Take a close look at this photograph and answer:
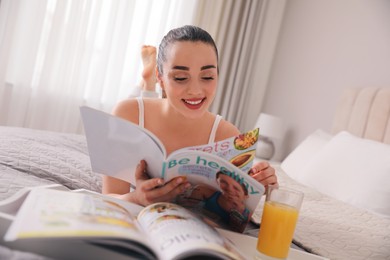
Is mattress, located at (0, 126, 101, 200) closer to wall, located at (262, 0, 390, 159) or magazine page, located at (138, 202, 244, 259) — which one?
magazine page, located at (138, 202, 244, 259)

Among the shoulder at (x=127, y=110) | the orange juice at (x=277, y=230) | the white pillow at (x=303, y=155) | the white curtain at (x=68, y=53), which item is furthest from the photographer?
the white curtain at (x=68, y=53)

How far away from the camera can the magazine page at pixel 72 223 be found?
1.85 ft

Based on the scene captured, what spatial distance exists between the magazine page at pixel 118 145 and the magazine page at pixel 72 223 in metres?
0.22

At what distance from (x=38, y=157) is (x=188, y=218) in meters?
0.94

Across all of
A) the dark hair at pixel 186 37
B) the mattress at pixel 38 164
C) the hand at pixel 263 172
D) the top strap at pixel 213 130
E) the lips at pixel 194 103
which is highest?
the dark hair at pixel 186 37

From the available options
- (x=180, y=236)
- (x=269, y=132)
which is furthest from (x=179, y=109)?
(x=269, y=132)

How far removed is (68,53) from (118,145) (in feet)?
8.94

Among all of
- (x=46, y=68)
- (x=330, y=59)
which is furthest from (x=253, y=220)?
(x=46, y=68)

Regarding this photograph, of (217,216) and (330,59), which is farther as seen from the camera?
(330,59)

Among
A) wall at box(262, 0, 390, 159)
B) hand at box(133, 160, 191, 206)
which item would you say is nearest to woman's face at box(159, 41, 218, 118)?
hand at box(133, 160, 191, 206)

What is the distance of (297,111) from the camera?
12.3 ft

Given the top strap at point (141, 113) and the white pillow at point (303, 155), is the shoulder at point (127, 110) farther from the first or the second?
the white pillow at point (303, 155)

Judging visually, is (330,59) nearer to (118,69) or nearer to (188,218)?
(118,69)

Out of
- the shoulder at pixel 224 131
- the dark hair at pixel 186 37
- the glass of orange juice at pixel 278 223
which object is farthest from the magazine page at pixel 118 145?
the shoulder at pixel 224 131
